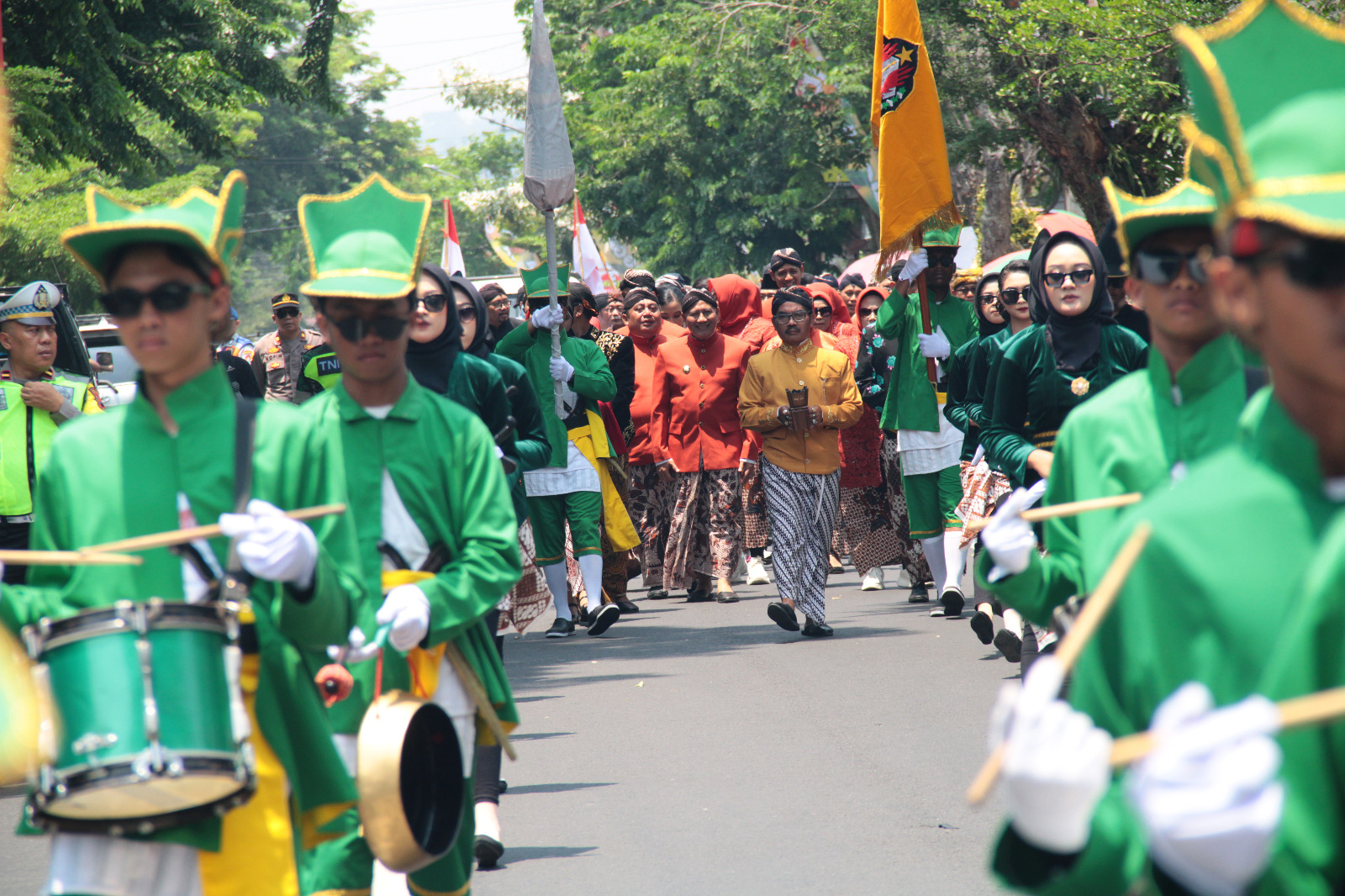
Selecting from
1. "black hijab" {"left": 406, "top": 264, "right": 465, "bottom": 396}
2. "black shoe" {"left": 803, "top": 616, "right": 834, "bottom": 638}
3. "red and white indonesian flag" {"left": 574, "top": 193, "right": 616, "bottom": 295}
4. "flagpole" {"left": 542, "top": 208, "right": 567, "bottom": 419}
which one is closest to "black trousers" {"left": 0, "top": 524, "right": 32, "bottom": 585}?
"black hijab" {"left": 406, "top": 264, "right": 465, "bottom": 396}

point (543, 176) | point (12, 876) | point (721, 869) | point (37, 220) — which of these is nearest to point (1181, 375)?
point (721, 869)

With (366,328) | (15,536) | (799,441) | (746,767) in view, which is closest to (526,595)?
(746,767)

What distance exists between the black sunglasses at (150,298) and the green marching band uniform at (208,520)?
3.6 inches

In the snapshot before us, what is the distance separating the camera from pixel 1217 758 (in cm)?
181

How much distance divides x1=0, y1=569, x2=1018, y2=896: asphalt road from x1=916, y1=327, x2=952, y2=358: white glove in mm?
1875

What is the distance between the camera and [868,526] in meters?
13.5

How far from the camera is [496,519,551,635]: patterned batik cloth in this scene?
8.49 m

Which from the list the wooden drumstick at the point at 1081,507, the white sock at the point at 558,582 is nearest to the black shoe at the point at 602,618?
the white sock at the point at 558,582

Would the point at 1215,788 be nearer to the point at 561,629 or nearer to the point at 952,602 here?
the point at 952,602

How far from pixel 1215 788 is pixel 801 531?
919 cm

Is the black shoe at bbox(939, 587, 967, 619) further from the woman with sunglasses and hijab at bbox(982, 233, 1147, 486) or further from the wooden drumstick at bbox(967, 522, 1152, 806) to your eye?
the wooden drumstick at bbox(967, 522, 1152, 806)

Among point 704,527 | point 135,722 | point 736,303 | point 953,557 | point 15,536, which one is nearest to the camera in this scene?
point 135,722

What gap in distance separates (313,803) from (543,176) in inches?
280

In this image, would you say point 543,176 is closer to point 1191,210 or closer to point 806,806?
point 806,806
